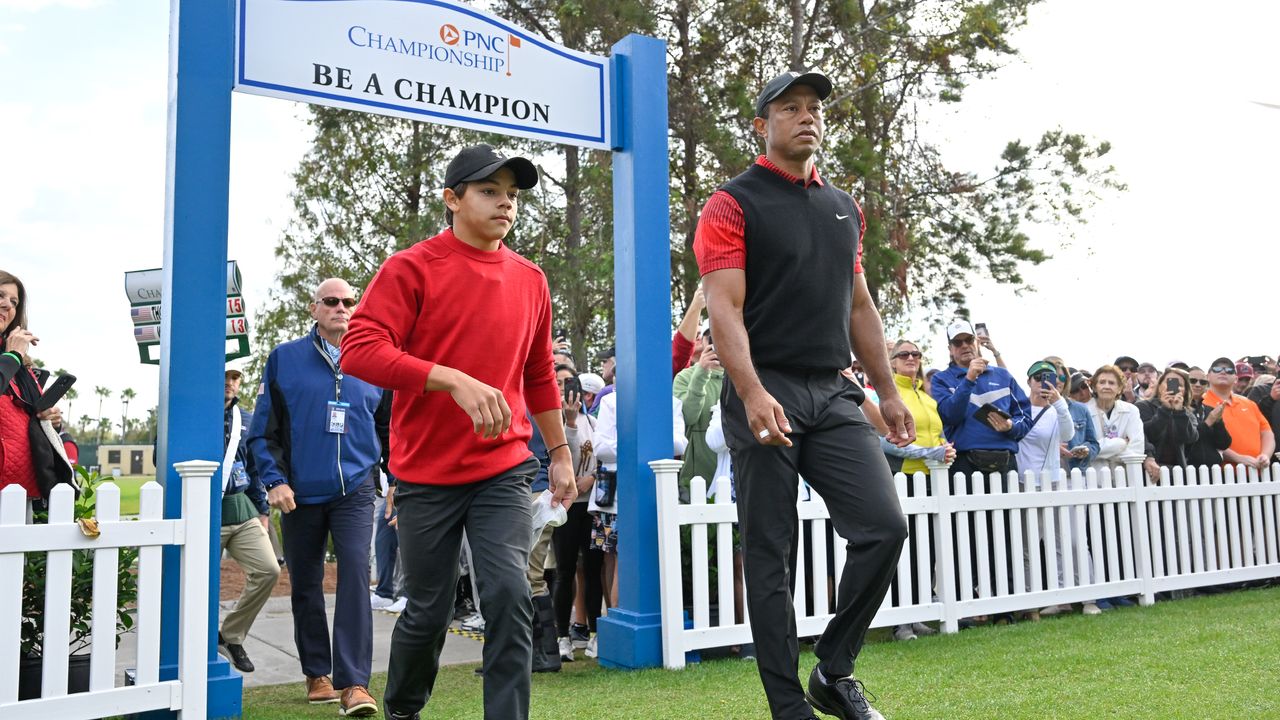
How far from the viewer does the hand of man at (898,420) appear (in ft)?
12.9

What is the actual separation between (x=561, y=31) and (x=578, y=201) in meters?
2.87

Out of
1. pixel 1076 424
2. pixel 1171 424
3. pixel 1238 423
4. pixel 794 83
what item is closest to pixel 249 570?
pixel 794 83

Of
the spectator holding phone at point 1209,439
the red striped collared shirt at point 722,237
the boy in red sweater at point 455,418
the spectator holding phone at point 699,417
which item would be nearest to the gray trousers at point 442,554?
the boy in red sweater at point 455,418

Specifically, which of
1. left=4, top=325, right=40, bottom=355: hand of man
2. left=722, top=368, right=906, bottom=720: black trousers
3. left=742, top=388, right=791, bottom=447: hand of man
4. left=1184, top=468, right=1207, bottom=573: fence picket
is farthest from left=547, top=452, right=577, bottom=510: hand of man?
left=1184, top=468, right=1207, bottom=573: fence picket

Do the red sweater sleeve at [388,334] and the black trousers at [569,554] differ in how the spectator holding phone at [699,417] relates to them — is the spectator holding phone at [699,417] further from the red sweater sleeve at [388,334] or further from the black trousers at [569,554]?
the red sweater sleeve at [388,334]

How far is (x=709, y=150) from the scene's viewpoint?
51.9ft

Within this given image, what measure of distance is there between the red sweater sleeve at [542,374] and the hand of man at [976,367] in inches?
177

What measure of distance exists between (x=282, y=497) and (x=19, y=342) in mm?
1453

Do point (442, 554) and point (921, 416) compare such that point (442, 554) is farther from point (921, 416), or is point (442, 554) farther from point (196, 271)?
point (921, 416)

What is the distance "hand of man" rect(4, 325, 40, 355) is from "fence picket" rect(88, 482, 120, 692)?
0.95m

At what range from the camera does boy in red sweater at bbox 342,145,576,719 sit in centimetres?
342

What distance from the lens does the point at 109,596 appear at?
183 inches

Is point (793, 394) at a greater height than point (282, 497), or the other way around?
point (793, 394)

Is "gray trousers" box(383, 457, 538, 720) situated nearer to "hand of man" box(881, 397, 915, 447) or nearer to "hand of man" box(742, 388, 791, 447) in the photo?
"hand of man" box(742, 388, 791, 447)
